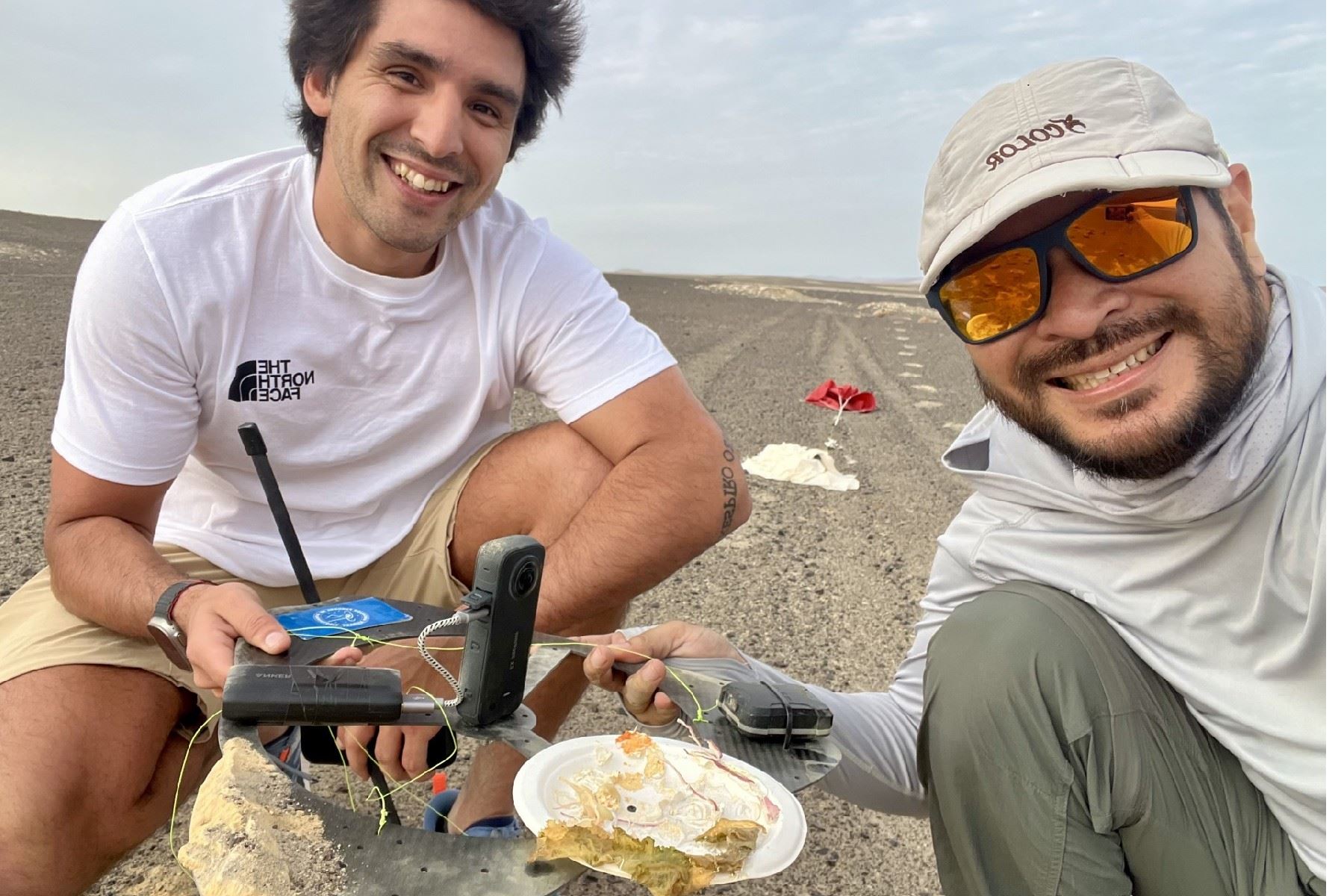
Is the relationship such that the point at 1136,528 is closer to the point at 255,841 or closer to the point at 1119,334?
the point at 1119,334

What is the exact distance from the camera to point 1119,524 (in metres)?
2.03

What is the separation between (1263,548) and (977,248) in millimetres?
765

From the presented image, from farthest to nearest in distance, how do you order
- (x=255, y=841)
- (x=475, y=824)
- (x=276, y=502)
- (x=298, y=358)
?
1. (x=298, y=358)
2. (x=475, y=824)
3. (x=276, y=502)
4. (x=255, y=841)

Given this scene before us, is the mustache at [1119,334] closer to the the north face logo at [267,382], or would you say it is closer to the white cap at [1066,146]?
the white cap at [1066,146]

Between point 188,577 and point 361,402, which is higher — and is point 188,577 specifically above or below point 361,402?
below

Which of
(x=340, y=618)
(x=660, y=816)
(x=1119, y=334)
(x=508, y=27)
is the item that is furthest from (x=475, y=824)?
(x=508, y=27)

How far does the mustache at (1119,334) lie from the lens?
1.87 m

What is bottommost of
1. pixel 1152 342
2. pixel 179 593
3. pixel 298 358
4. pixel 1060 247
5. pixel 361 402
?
pixel 179 593

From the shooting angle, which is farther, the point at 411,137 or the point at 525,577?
the point at 411,137

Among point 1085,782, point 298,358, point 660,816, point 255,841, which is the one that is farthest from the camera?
point 298,358

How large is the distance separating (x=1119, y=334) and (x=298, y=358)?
6.62ft

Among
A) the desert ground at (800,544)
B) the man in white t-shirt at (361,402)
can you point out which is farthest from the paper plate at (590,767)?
the desert ground at (800,544)

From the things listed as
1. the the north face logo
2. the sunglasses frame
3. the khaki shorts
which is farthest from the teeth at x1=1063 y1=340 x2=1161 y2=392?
the the north face logo

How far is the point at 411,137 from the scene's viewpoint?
9.27 ft
